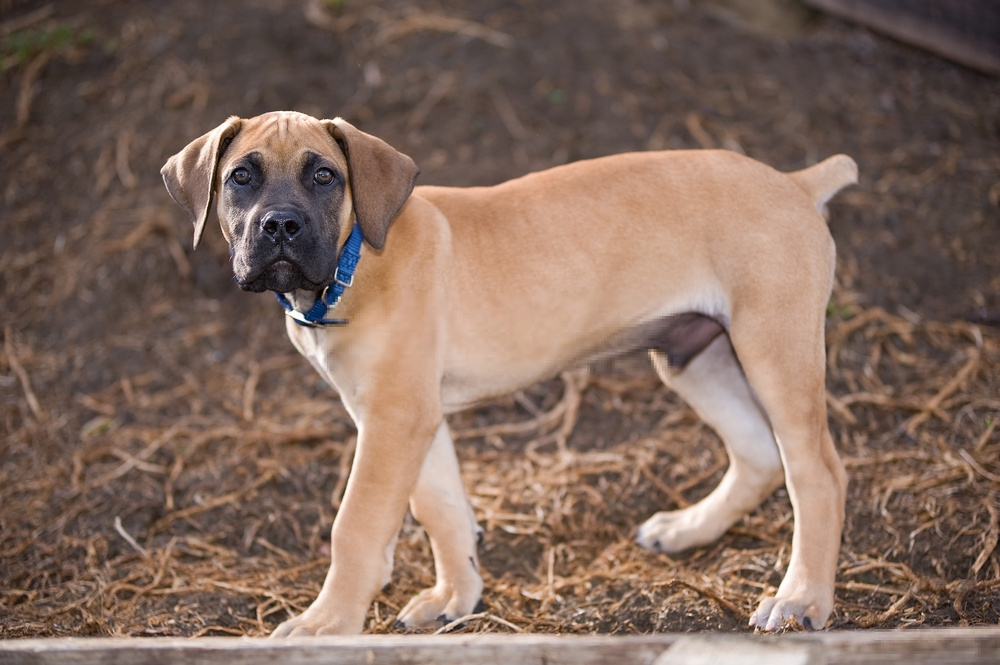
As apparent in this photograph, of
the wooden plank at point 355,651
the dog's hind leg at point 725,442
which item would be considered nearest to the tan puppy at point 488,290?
the dog's hind leg at point 725,442

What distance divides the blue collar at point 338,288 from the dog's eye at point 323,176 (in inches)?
9.4

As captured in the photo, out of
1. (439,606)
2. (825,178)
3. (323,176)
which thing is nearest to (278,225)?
(323,176)

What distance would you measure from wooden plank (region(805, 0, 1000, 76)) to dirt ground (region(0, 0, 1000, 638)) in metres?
0.13

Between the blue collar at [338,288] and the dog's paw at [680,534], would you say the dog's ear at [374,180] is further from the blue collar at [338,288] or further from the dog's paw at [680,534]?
the dog's paw at [680,534]

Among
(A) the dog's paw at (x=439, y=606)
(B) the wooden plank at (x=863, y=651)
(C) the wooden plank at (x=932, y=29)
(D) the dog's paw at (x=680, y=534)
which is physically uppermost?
(B) the wooden plank at (x=863, y=651)

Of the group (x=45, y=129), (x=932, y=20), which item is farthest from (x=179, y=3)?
(x=932, y=20)

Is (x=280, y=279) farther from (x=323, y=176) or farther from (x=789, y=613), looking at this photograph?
(x=789, y=613)

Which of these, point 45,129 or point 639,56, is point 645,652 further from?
point 45,129

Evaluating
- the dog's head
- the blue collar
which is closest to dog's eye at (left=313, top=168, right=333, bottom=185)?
the dog's head

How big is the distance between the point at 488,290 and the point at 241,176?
1.11 meters

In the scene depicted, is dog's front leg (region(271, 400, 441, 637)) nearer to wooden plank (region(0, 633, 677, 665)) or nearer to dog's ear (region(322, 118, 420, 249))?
dog's ear (region(322, 118, 420, 249))

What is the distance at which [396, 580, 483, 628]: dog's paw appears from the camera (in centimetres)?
423

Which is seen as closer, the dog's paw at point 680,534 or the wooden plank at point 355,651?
the wooden plank at point 355,651

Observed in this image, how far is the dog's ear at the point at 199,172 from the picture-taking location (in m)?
3.76
